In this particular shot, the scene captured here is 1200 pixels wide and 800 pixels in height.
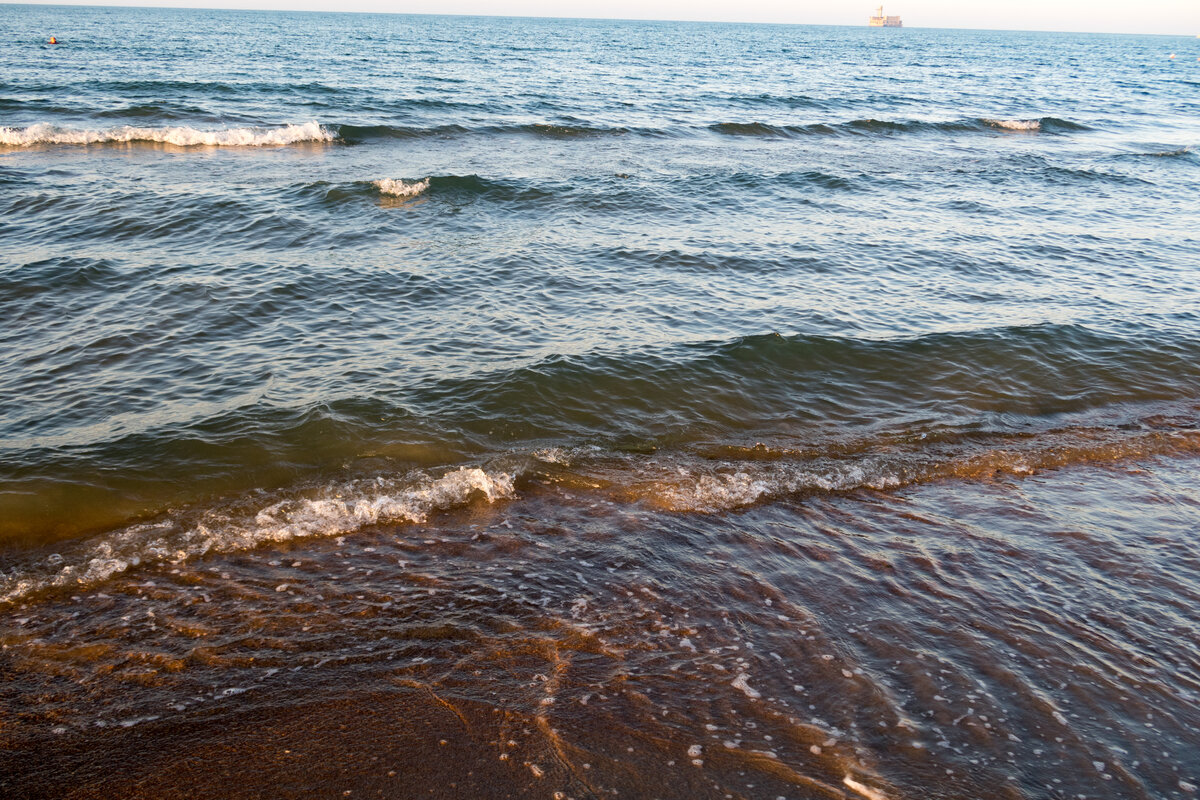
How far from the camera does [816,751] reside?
405 cm

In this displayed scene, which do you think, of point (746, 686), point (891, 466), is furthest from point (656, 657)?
point (891, 466)

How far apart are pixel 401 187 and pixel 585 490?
475 inches

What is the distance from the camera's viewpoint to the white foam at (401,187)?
54.3 feet

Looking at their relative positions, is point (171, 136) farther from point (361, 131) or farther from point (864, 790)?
point (864, 790)

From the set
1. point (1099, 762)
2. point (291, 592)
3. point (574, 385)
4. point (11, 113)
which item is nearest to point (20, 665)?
point (291, 592)

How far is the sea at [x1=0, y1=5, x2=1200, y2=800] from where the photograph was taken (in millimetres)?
4141

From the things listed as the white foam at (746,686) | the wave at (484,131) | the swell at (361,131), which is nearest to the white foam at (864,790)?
the white foam at (746,686)

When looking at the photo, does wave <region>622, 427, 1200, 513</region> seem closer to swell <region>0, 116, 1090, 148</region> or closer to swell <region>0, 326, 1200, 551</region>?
swell <region>0, 326, 1200, 551</region>

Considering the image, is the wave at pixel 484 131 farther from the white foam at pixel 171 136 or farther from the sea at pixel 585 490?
the sea at pixel 585 490

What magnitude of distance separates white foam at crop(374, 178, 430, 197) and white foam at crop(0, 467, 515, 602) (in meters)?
11.2

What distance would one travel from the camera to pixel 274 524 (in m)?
6.20

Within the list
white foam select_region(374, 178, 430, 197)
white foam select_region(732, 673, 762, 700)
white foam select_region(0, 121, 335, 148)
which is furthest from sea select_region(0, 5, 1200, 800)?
white foam select_region(0, 121, 335, 148)

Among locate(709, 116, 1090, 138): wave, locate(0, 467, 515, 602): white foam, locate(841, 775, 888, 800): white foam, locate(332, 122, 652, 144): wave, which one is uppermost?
locate(709, 116, 1090, 138): wave

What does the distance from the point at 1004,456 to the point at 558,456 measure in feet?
15.0
